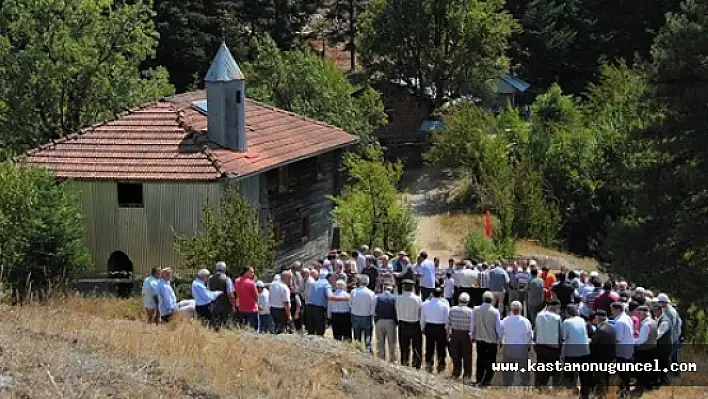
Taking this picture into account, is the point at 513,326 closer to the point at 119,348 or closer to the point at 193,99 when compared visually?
the point at 119,348

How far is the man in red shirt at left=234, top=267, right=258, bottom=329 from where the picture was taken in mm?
16859

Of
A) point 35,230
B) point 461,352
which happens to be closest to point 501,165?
point 35,230

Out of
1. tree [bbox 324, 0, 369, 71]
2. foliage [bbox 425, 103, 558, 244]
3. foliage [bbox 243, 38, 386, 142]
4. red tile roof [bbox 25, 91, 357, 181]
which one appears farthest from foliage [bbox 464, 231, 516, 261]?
tree [bbox 324, 0, 369, 71]

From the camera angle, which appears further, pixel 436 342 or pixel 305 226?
pixel 305 226

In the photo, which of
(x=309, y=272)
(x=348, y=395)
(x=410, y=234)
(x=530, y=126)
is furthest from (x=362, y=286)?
(x=530, y=126)

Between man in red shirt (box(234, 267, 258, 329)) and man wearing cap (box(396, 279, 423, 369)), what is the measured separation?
2.63 metres

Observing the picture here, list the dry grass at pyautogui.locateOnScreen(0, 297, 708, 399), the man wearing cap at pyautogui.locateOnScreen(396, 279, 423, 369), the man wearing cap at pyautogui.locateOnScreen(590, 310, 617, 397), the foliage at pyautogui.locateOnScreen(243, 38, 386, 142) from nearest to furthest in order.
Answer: the dry grass at pyautogui.locateOnScreen(0, 297, 708, 399), the man wearing cap at pyautogui.locateOnScreen(590, 310, 617, 397), the man wearing cap at pyautogui.locateOnScreen(396, 279, 423, 369), the foliage at pyautogui.locateOnScreen(243, 38, 386, 142)

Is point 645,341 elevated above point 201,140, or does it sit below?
below

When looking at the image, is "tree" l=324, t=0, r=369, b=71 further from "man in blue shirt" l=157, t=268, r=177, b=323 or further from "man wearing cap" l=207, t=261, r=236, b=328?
"man in blue shirt" l=157, t=268, r=177, b=323

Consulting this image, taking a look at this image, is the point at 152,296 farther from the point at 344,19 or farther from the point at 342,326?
the point at 344,19

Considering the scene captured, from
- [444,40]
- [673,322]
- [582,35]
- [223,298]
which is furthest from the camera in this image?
[582,35]

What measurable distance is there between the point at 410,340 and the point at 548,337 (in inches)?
103

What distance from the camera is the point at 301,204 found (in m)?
29.9

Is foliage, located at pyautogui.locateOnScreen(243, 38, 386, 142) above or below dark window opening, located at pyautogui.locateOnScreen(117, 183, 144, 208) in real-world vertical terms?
above
